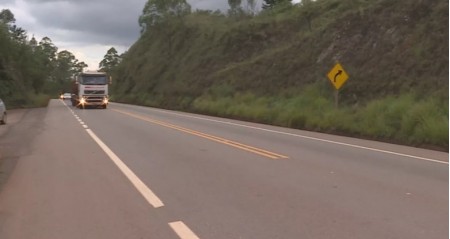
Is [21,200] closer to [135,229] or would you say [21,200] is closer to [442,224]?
[135,229]

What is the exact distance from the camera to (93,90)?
46.2m

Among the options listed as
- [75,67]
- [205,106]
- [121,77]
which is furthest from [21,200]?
[75,67]

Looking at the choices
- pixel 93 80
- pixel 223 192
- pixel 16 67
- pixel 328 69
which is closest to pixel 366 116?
pixel 328 69

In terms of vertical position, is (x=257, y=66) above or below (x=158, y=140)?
above

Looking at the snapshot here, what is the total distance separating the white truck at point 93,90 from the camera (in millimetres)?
46031

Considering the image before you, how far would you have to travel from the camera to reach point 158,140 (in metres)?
17.0

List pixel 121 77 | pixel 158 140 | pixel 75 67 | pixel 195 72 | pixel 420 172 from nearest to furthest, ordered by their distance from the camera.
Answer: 1. pixel 420 172
2. pixel 158 140
3. pixel 195 72
4. pixel 121 77
5. pixel 75 67

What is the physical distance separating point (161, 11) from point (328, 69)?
44.6m

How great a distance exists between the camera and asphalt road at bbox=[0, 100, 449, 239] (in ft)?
20.5

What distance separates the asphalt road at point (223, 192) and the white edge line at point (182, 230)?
1cm

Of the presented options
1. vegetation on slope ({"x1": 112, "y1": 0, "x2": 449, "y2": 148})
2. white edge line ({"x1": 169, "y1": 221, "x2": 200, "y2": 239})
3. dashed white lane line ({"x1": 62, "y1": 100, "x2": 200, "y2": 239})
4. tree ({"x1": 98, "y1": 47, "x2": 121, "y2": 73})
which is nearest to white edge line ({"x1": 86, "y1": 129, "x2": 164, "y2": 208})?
dashed white lane line ({"x1": 62, "y1": 100, "x2": 200, "y2": 239})

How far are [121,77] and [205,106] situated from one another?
5683 cm

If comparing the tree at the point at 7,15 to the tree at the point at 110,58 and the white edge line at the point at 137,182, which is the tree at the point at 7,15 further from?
the white edge line at the point at 137,182

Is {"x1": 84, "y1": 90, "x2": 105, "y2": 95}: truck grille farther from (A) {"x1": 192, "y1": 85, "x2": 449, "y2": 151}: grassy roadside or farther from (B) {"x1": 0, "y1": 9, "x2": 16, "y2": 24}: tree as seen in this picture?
(B) {"x1": 0, "y1": 9, "x2": 16, "y2": 24}: tree
